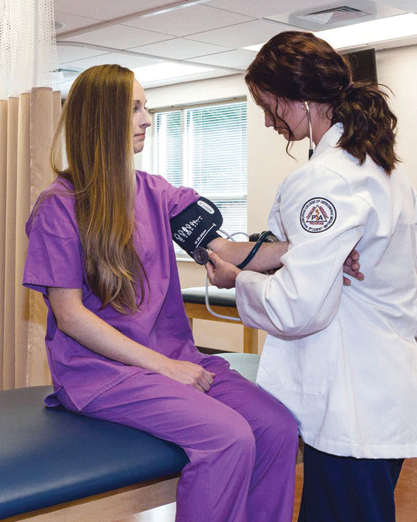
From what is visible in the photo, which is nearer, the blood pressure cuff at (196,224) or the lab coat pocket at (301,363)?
the lab coat pocket at (301,363)

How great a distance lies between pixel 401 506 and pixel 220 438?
158 cm

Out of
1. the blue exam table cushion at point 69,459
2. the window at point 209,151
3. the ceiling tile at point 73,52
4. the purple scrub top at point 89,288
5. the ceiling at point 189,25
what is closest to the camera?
the blue exam table cushion at point 69,459

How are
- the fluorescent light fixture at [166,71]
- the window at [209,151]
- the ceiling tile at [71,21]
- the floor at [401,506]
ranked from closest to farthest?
the floor at [401,506] < the ceiling tile at [71,21] < the fluorescent light fixture at [166,71] < the window at [209,151]

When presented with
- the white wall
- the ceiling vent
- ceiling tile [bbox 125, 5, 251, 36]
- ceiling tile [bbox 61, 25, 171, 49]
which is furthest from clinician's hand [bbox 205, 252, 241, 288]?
the white wall

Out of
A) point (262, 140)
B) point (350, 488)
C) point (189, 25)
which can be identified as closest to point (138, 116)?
point (350, 488)

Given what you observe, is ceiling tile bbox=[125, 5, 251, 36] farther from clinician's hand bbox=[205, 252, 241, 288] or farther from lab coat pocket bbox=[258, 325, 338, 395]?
lab coat pocket bbox=[258, 325, 338, 395]

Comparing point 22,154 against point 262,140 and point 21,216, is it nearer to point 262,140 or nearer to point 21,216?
point 21,216

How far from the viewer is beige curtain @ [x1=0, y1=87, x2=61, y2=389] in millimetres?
2930

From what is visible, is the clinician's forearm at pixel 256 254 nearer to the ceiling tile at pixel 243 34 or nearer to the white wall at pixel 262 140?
the ceiling tile at pixel 243 34

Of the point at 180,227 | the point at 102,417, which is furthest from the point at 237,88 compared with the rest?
the point at 102,417

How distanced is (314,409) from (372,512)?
0.78 feet

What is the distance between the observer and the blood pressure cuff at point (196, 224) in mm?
2008

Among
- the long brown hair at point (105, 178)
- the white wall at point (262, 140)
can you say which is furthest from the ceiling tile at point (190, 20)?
the long brown hair at point (105, 178)

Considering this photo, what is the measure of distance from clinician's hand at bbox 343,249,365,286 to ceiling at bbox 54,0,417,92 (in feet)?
10.2
